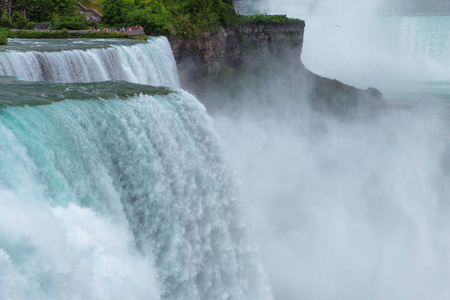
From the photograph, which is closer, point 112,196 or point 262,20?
point 112,196

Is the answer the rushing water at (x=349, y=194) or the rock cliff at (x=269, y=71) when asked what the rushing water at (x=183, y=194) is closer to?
the rushing water at (x=349, y=194)

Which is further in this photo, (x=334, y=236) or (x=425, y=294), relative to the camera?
(x=334, y=236)

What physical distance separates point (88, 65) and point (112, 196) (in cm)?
860

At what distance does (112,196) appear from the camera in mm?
10680

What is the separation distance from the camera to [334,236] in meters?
24.4

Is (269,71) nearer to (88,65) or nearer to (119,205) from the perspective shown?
(88,65)

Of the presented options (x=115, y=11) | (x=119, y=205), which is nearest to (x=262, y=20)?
(x=115, y=11)

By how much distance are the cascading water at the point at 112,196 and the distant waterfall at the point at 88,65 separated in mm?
61

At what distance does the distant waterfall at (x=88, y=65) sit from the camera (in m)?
16.5

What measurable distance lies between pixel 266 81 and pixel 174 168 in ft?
113

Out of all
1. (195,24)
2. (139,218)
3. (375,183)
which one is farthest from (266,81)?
(139,218)

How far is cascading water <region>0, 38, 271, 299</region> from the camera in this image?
307 inches

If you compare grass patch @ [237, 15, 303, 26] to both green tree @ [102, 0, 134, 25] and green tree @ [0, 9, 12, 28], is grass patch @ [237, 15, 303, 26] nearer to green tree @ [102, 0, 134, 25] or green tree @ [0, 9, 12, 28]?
green tree @ [102, 0, 134, 25]

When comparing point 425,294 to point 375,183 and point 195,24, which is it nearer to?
point 375,183
